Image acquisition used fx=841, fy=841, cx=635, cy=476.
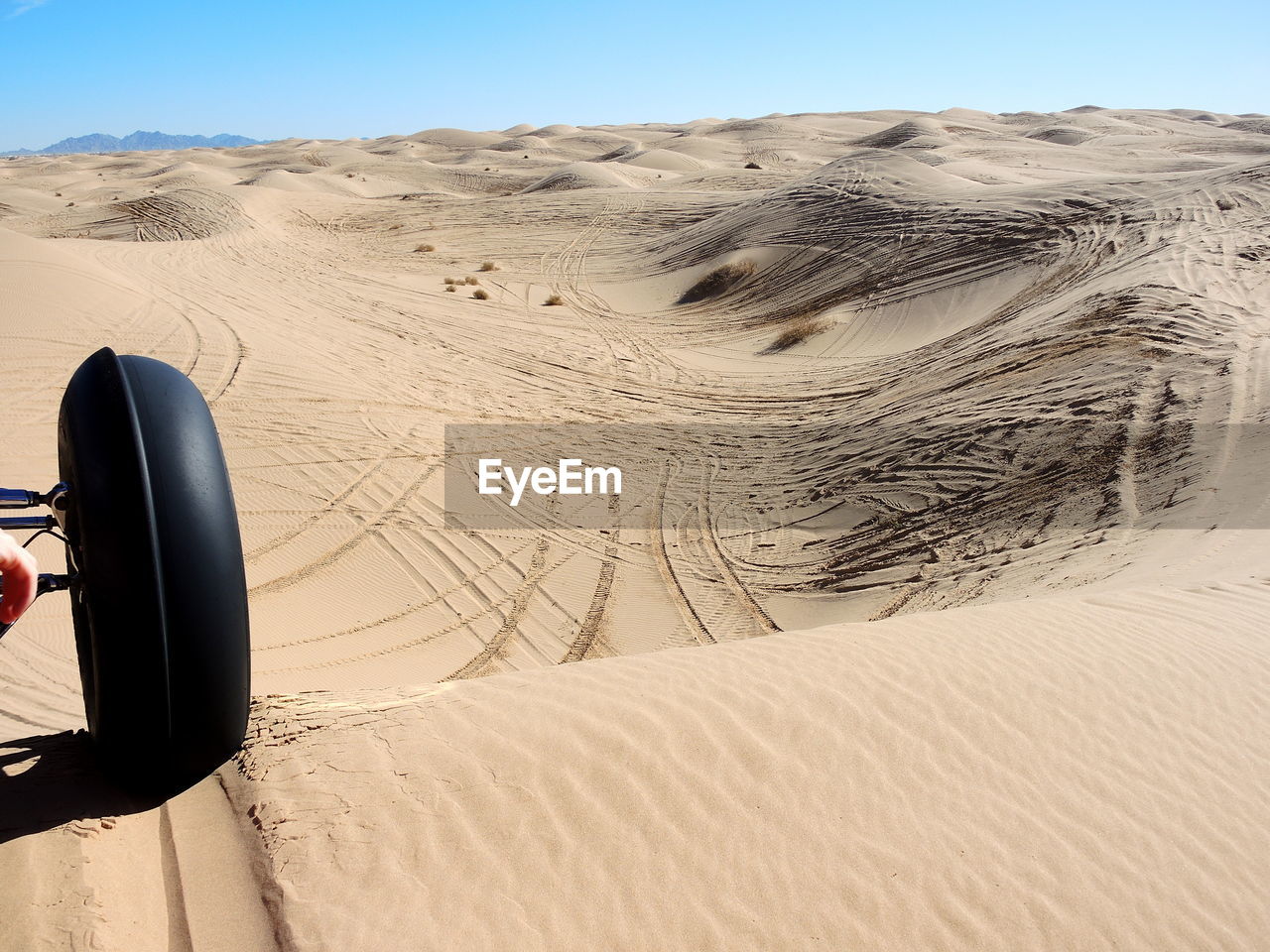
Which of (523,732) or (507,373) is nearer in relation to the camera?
(523,732)

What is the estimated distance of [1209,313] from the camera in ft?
33.7

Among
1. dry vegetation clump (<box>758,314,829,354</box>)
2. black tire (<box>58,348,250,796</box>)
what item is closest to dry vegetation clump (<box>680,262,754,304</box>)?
dry vegetation clump (<box>758,314,829,354</box>)

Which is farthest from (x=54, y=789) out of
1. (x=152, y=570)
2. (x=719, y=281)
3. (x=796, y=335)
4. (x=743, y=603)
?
(x=719, y=281)

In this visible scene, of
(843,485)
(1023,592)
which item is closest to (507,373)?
(843,485)

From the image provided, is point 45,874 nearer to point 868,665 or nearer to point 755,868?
point 755,868

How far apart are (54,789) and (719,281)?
17.8 m

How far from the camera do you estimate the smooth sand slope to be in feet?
9.12

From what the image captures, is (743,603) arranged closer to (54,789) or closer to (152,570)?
(54,789)

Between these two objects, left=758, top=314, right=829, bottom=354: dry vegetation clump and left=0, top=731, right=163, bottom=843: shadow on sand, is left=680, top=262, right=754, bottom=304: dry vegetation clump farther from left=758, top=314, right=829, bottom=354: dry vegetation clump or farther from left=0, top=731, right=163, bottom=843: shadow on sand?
left=0, top=731, right=163, bottom=843: shadow on sand

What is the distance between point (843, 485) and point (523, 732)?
6733 mm

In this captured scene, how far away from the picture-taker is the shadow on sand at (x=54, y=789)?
8.85 feet

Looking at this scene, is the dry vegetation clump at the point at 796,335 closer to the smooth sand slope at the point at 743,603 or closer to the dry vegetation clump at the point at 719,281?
the smooth sand slope at the point at 743,603

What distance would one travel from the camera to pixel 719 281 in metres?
19.3

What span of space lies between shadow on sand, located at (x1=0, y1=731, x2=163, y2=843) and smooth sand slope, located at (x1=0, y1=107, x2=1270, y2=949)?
0.02 m
